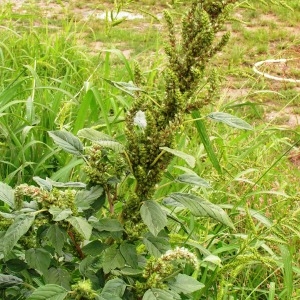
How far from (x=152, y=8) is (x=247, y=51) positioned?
2.56m

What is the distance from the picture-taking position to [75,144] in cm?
158

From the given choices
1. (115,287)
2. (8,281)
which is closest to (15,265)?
(8,281)

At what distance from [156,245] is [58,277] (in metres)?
0.25

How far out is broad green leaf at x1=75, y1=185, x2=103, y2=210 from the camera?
1.50 meters

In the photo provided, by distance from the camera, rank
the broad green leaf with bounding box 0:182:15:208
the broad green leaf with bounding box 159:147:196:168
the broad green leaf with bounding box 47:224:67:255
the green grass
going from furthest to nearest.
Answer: the green grass
the broad green leaf with bounding box 0:182:15:208
the broad green leaf with bounding box 47:224:67:255
the broad green leaf with bounding box 159:147:196:168

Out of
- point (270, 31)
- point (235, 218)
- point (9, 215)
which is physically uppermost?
point (9, 215)

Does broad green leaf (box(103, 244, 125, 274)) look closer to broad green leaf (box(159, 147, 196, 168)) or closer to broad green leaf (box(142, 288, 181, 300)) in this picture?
broad green leaf (box(142, 288, 181, 300))

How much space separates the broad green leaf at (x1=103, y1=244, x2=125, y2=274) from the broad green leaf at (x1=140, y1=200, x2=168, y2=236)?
0.15 meters

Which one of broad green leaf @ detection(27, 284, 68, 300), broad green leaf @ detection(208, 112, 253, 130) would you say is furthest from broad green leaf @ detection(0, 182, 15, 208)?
broad green leaf @ detection(208, 112, 253, 130)

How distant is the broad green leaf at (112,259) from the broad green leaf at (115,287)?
0.03 meters

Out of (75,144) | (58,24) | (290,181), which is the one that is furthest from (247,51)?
(75,144)

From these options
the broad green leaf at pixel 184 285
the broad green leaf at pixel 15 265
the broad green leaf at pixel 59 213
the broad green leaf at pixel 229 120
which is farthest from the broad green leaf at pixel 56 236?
the broad green leaf at pixel 229 120

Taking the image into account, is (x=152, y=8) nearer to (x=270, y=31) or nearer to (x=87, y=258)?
(x=270, y=31)

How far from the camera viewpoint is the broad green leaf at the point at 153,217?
142 centimetres
